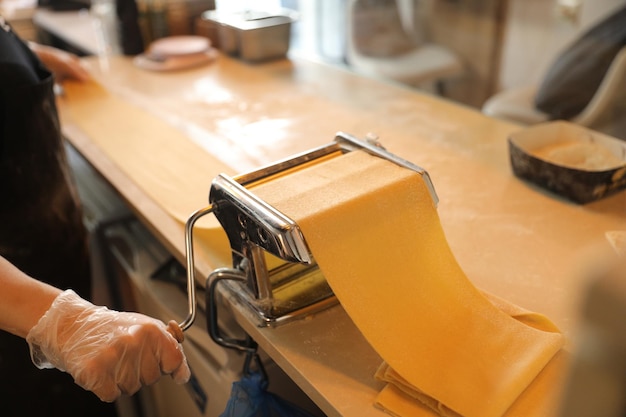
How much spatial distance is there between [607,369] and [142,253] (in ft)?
3.52

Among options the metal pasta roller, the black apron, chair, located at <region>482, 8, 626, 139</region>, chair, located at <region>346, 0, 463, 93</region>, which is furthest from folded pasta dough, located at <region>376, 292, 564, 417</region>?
chair, located at <region>346, 0, 463, 93</region>

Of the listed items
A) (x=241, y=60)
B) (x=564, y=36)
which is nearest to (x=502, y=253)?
(x=241, y=60)

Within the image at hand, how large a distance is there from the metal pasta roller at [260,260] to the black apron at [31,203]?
16.6 inches

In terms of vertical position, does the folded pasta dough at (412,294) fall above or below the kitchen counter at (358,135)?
above

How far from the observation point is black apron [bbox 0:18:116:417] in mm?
945

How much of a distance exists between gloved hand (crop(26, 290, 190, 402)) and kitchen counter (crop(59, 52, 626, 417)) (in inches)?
6.1

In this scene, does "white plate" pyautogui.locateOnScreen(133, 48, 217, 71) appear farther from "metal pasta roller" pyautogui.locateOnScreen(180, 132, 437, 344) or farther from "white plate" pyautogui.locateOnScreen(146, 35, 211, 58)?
"metal pasta roller" pyautogui.locateOnScreen(180, 132, 437, 344)

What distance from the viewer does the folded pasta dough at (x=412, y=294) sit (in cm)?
60

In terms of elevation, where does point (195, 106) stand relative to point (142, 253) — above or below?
above

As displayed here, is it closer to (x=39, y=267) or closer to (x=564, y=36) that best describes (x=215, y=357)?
(x=39, y=267)

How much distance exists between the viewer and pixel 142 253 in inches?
48.5

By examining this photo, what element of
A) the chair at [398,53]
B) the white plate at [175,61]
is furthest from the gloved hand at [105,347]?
the chair at [398,53]

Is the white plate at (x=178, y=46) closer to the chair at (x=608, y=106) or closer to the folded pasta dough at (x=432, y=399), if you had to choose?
the chair at (x=608, y=106)

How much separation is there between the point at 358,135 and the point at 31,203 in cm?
66
